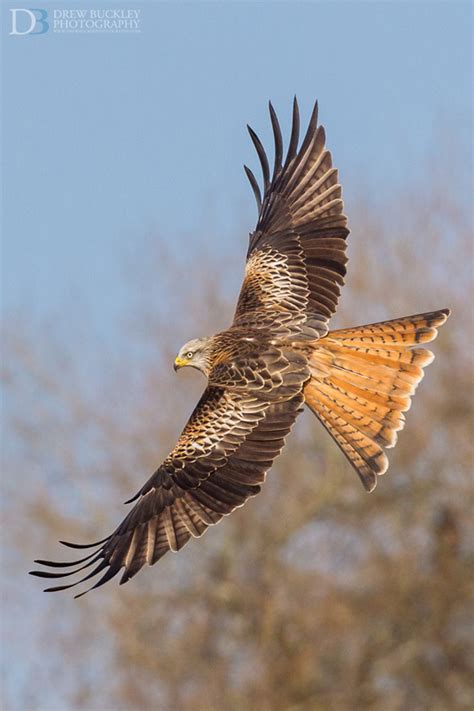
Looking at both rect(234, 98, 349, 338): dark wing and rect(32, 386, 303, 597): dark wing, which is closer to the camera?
rect(32, 386, 303, 597): dark wing

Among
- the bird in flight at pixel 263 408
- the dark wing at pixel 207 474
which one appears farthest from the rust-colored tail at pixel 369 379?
the dark wing at pixel 207 474

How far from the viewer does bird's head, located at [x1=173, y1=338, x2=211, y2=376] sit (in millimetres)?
9289

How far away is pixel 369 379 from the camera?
8992mm

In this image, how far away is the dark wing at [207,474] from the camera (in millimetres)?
8602

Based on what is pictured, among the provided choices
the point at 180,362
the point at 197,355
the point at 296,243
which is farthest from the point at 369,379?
the point at 296,243

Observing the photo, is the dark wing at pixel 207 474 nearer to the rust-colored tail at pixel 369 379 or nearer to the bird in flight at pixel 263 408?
the bird in flight at pixel 263 408

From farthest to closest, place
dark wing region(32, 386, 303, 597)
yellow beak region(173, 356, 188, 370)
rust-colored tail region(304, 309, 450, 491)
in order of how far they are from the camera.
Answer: yellow beak region(173, 356, 188, 370)
rust-colored tail region(304, 309, 450, 491)
dark wing region(32, 386, 303, 597)

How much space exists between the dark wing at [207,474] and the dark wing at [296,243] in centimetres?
65

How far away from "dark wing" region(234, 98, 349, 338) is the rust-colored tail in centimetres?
26

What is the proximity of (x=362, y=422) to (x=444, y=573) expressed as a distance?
2172cm

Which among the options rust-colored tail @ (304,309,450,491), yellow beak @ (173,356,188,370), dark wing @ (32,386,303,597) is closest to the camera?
dark wing @ (32,386,303,597)

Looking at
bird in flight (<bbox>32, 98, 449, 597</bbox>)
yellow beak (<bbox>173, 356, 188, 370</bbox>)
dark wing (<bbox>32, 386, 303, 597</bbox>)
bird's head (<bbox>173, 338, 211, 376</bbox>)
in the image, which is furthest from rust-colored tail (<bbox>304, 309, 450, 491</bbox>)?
yellow beak (<bbox>173, 356, 188, 370</bbox>)

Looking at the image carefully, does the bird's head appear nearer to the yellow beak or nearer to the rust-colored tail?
the yellow beak

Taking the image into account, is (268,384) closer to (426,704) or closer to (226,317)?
(226,317)
